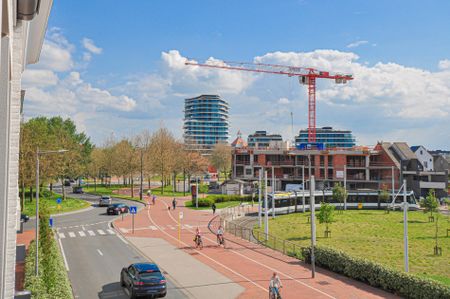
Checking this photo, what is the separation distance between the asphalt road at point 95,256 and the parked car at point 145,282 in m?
0.95

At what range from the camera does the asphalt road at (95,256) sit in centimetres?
2055

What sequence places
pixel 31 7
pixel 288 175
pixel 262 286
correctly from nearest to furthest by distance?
pixel 31 7 → pixel 262 286 → pixel 288 175

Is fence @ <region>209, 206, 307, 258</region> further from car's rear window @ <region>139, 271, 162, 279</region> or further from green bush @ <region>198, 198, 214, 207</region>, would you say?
car's rear window @ <region>139, 271, 162, 279</region>

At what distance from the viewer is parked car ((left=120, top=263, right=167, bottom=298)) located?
18453mm

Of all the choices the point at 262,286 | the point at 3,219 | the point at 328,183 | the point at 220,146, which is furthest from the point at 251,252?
the point at 220,146

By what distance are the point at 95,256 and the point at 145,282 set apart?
35.7 ft

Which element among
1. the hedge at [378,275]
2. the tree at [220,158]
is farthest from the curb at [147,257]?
the tree at [220,158]

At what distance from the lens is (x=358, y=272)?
21516 millimetres

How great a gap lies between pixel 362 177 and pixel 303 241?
47785 millimetres

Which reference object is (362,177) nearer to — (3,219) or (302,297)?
(302,297)

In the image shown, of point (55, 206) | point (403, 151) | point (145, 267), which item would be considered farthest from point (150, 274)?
point (403, 151)

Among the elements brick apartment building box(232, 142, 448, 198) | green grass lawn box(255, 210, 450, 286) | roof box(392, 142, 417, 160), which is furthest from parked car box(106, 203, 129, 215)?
roof box(392, 142, 417, 160)

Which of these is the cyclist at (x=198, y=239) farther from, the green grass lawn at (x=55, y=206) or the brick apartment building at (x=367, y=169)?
the brick apartment building at (x=367, y=169)

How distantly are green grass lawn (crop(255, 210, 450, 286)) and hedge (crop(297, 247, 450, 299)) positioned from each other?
2.00 m
